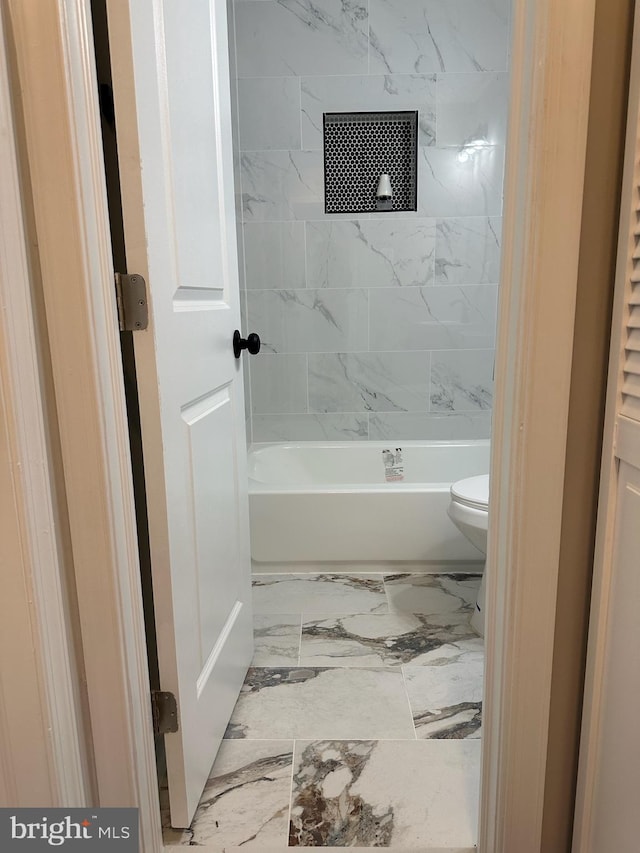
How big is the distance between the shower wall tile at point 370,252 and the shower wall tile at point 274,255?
5cm

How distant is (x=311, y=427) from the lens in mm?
3246

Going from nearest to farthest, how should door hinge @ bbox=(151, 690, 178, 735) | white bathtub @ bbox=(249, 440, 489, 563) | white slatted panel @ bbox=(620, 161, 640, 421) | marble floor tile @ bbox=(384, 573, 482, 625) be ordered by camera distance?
1. white slatted panel @ bbox=(620, 161, 640, 421)
2. door hinge @ bbox=(151, 690, 178, 735)
3. marble floor tile @ bbox=(384, 573, 482, 625)
4. white bathtub @ bbox=(249, 440, 489, 563)

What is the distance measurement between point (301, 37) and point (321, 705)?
284cm

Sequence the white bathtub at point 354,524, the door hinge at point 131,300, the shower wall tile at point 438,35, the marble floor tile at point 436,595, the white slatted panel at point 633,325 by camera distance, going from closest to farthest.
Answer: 1. the white slatted panel at point 633,325
2. the door hinge at point 131,300
3. the marble floor tile at point 436,595
4. the white bathtub at point 354,524
5. the shower wall tile at point 438,35

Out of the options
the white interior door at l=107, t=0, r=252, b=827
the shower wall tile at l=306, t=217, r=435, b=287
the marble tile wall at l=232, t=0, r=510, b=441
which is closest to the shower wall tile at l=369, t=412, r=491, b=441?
the marble tile wall at l=232, t=0, r=510, b=441

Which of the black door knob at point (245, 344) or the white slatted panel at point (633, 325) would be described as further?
the black door knob at point (245, 344)

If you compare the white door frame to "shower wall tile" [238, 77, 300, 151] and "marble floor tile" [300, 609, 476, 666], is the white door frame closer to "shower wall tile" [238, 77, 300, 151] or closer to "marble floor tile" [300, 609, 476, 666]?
"marble floor tile" [300, 609, 476, 666]

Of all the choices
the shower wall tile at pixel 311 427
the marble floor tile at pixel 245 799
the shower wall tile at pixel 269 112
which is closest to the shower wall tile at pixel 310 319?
the shower wall tile at pixel 311 427

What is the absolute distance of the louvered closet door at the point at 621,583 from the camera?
2.79ft

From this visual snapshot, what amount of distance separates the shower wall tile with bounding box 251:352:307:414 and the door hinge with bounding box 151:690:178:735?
209cm

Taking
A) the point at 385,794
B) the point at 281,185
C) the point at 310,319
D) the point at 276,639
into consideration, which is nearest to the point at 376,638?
the point at 276,639

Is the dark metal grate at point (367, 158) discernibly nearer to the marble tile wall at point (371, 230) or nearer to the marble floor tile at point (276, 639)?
the marble tile wall at point (371, 230)

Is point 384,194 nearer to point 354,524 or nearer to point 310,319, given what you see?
point 310,319

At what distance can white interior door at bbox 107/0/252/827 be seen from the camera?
1.06m
